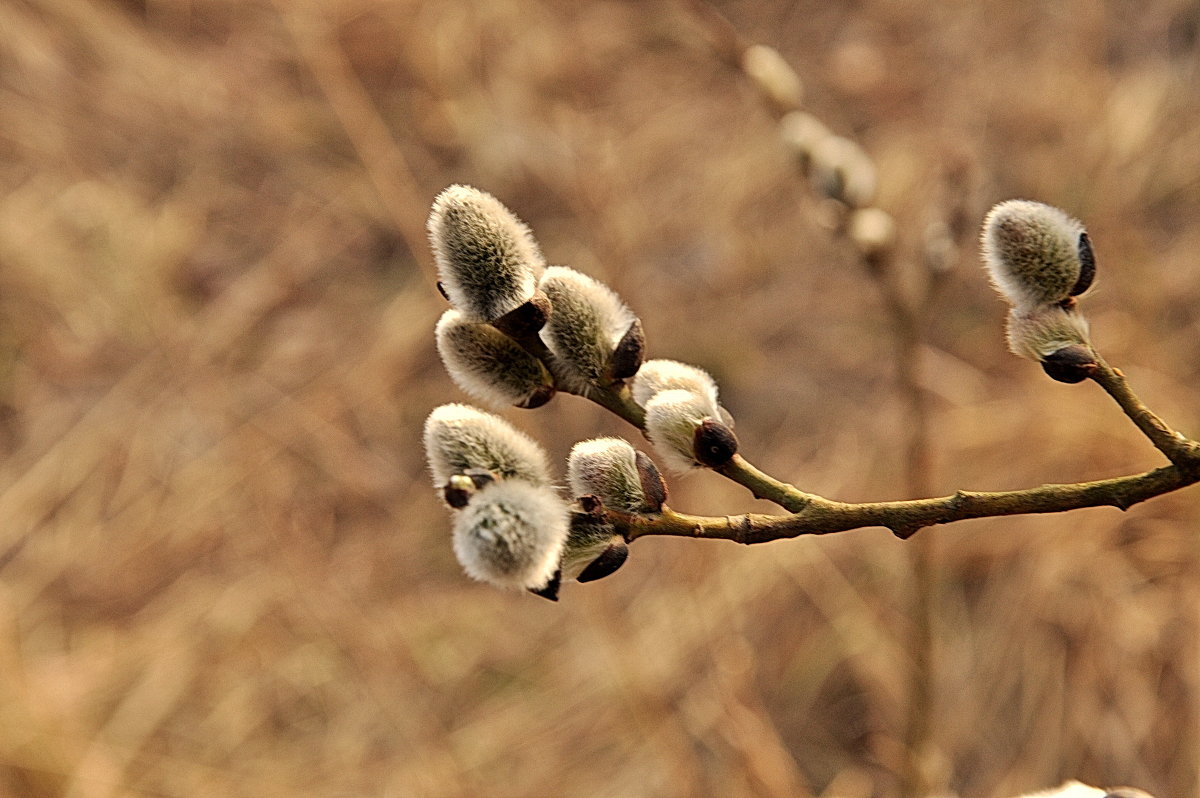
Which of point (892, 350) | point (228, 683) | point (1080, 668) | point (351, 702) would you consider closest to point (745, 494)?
point (892, 350)

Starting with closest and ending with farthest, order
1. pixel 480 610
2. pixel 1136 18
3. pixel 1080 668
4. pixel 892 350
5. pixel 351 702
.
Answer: pixel 1080 668, pixel 351 702, pixel 480 610, pixel 892 350, pixel 1136 18

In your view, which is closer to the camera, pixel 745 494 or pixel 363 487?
pixel 745 494

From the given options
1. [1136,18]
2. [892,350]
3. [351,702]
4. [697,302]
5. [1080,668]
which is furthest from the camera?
[1136,18]

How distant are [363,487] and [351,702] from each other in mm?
504

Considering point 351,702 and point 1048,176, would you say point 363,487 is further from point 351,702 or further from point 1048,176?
point 1048,176

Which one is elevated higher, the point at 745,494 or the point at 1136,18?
the point at 1136,18

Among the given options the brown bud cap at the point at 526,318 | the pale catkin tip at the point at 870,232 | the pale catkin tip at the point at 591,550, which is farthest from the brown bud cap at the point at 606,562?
the pale catkin tip at the point at 870,232

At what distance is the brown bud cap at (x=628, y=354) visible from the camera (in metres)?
0.54

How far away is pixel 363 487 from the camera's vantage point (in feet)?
7.22

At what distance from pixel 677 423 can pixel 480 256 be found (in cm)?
12

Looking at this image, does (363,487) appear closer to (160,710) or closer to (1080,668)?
(160,710)

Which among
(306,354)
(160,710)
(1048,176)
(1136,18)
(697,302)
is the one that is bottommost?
(160,710)

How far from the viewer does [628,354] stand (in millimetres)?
537

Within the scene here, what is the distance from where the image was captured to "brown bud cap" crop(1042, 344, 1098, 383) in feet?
1.68
